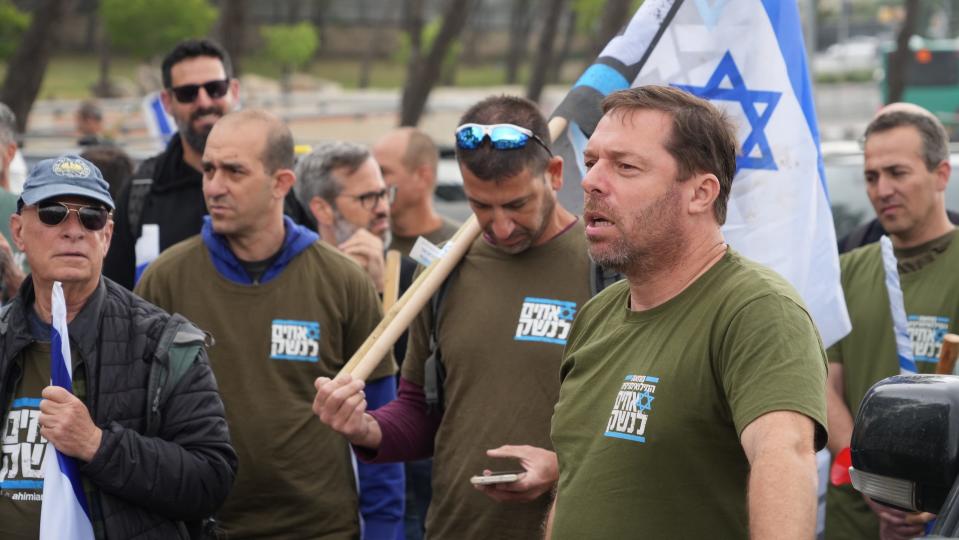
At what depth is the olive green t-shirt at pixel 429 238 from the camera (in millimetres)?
7055

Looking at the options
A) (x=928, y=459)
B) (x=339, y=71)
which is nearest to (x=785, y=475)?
(x=928, y=459)

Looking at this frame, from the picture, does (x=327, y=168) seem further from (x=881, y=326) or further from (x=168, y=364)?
(x=881, y=326)

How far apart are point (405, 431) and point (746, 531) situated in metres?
1.76

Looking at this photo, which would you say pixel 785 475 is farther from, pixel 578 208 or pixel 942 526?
pixel 578 208

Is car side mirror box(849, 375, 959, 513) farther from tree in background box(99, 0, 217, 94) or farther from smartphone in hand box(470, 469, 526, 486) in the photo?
tree in background box(99, 0, 217, 94)

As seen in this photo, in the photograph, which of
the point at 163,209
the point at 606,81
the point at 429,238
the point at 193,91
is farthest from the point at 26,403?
the point at 429,238

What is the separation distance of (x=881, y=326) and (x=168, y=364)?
2.74 metres

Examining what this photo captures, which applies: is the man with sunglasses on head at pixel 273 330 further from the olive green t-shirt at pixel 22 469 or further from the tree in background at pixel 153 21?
the tree in background at pixel 153 21

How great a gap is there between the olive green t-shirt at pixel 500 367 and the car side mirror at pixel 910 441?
1.72 meters

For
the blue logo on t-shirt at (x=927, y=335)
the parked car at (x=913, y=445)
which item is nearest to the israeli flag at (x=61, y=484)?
the parked car at (x=913, y=445)

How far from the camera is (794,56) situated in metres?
4.99

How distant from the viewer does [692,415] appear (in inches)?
112

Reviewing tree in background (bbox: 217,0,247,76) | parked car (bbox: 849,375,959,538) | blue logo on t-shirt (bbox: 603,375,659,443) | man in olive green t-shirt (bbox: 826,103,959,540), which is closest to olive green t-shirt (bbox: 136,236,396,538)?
man in olive green t-shirt (bbox: 826,103,959,540)

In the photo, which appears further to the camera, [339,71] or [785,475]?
[339,71]
